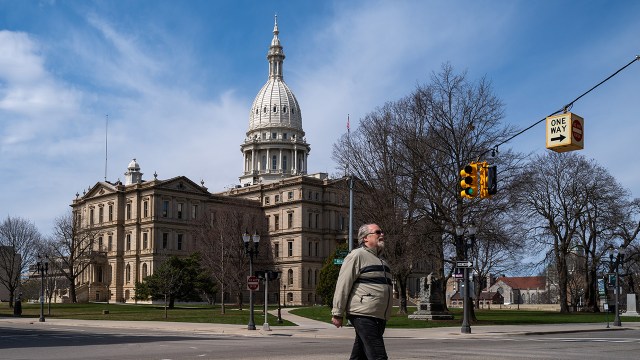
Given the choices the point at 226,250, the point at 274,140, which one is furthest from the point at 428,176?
the point at 274,140

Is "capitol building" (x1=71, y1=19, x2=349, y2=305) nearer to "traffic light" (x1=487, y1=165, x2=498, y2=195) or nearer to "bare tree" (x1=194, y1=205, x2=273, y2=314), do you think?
"bare tree" (x1=194, y1=205, x2=273, y2=314)

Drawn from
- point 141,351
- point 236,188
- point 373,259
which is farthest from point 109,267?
point 373,259

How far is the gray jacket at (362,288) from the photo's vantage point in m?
9.22

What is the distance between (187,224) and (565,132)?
94.0m

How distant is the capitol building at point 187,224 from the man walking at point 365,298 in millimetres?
91042

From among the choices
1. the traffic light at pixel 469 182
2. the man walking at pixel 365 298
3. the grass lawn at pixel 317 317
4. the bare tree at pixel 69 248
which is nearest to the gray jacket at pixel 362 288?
the man walking at pixel 365 298

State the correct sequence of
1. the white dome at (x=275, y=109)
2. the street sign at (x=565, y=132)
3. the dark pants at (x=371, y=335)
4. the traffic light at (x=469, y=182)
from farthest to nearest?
the white dome at (x=275, y=109), the traffic light at (x=469, y=182), the street sign at (x=565, y=132), the dark pants at (x=371, y=335)

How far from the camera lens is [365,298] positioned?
9.24 metres

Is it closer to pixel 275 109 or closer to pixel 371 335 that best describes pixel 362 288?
pixel 371 335

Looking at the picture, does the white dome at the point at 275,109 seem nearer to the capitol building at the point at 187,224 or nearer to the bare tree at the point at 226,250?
the capitol building at the point at 187,224

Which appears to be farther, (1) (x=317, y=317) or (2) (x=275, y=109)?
(2) (x=275, y=109)

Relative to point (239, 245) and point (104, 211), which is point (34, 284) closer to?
point (104, 211)

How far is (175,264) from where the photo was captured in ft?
261

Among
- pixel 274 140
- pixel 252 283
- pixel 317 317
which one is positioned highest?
pixel 274 140
